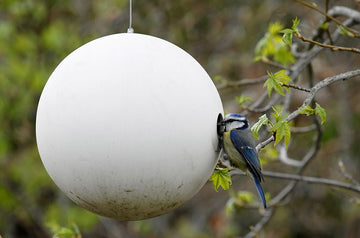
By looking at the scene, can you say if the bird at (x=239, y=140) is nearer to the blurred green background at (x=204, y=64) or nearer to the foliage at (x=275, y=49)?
the foliage at (x=275, y=49)

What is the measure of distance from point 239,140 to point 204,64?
4.55 meters

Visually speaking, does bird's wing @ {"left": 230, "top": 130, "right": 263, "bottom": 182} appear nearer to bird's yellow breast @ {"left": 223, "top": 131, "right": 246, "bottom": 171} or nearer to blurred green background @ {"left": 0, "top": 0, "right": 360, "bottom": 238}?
bird's yellow breast @ {"left": 223, "top": 131, "right": 246, "bottom": 171}

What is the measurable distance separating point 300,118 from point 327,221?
1490 millimetres

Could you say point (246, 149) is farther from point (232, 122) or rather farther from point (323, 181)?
point (323, 181)

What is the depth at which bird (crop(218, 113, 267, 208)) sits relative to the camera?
7.95ft

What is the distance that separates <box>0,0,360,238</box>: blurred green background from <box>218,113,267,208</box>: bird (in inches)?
117

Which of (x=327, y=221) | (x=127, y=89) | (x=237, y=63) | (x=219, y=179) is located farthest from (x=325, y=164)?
(x=127, y=89)

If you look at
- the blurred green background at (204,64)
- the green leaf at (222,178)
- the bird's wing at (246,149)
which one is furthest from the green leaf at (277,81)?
the blurred green background at (204,64)

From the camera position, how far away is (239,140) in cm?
247

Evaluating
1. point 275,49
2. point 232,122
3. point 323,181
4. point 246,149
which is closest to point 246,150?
point 246,149

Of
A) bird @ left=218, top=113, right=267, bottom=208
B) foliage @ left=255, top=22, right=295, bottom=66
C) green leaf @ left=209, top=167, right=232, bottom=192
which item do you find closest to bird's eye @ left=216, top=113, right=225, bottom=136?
bird @ left=218, top=113, right=267, bottom=208

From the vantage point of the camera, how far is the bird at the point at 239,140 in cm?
242

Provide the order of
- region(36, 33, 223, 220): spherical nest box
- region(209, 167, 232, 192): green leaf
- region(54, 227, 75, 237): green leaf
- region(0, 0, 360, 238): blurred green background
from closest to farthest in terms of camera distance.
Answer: region(36, 33, 223, 220): spherical nest box < region(209, 167, 232, 192): green leaf < region(54, 227, 75, 237): green leaf < region(0, 0, 360, 238): blurred green background

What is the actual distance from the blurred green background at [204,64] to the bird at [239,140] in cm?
298
